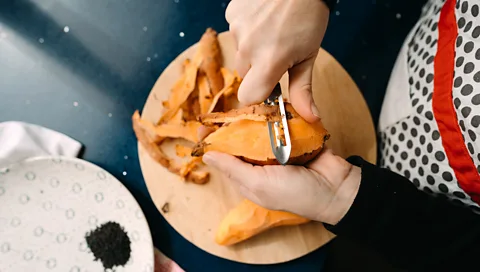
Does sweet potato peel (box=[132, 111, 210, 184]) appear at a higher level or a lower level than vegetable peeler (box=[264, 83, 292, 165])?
lower

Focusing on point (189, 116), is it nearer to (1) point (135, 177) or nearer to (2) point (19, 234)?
(1) point (135, 177)

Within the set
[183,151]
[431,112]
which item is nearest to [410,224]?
[431,112]

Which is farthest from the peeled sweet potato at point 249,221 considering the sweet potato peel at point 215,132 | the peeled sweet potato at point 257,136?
the peeled sweet potato at point 257,136

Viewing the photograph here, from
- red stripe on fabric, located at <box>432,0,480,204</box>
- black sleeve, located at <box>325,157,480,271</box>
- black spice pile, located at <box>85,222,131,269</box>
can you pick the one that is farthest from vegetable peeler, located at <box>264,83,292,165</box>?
black spice pile, located at <box>85,222,131,269</box>

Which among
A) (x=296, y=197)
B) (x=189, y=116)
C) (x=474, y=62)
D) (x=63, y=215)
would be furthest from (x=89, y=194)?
(x=474, y=62)

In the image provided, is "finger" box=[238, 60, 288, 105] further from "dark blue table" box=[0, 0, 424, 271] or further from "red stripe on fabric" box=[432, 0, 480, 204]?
"dark blue table" box=[0, 0, 424, 271]

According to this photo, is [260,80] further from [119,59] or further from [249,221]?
[119,59]
